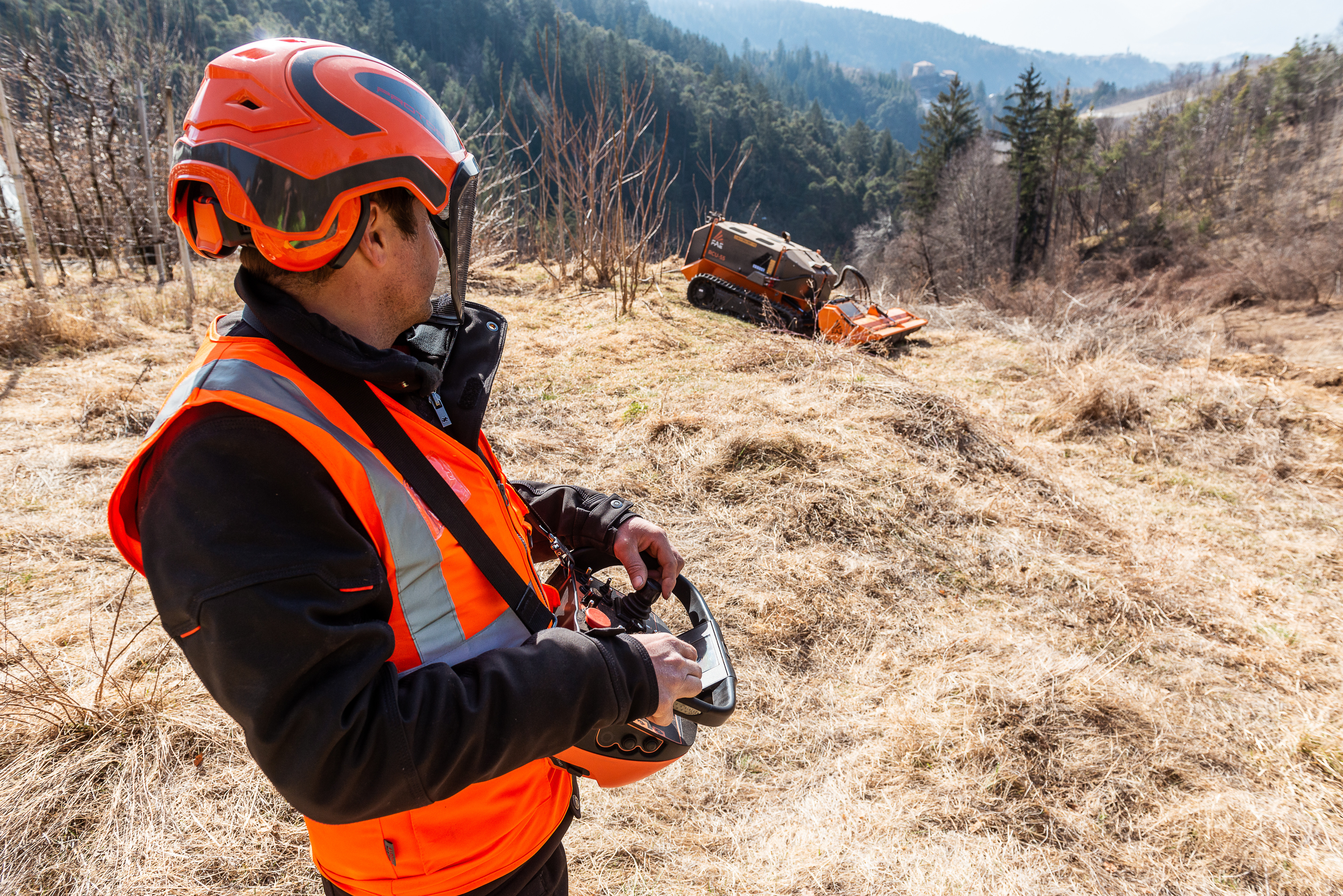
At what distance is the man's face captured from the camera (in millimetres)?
1092

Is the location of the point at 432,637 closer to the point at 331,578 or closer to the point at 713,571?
the point at 331,578

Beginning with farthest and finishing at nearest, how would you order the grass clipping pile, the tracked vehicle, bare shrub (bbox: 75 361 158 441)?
1. the tracked vehicle
2. bare shrub (bbox: 75 361 158 441)
3. the grass clipping pile

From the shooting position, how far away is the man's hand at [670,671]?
1.04m

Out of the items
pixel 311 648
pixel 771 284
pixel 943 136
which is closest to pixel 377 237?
pixel 311 648

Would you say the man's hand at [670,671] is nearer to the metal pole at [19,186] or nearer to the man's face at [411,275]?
the man's face at [411,275]

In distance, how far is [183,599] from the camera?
771 mm

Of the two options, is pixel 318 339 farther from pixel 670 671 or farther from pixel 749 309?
pixel 749 309

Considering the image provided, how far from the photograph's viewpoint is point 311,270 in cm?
101

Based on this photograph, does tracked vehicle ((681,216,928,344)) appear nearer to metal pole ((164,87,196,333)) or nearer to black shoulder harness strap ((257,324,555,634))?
metal pole ((164,87,196,333))

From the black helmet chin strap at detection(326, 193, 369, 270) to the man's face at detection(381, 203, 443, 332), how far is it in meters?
0.06

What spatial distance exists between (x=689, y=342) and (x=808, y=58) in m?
188

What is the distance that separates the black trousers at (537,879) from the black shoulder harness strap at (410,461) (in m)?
0.49

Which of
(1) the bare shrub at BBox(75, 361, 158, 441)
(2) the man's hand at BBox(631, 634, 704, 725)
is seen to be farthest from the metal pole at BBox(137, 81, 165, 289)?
(2) the man's hand at BBox(631, 634, 704, 725)

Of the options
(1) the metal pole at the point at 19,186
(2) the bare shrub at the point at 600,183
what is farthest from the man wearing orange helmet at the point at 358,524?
(1) the metal pole at the point at 19,186
